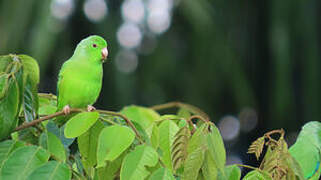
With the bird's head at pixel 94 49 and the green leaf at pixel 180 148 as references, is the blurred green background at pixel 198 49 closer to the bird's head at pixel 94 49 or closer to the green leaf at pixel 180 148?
the bird's head at pixel 94 49

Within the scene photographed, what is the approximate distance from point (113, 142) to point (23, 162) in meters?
0.17

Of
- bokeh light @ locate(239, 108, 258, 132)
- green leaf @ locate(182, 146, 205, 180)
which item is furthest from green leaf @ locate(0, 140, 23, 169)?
bokeh light @ locate(239, 108, 258, 132)

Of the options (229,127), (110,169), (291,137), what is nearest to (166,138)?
(110,169)

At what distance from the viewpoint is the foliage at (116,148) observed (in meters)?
0.95

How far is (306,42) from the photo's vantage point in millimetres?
4508

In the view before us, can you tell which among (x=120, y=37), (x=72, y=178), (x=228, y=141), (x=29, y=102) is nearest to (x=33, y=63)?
(x=29, y=102)

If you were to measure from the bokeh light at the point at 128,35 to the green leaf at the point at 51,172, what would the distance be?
11.1 ft

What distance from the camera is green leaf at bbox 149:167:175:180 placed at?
0.94 meters

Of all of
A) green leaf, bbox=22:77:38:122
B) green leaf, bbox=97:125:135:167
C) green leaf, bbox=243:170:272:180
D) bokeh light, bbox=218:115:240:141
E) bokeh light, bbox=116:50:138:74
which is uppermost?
green leaf, bbox=22:77:38:122

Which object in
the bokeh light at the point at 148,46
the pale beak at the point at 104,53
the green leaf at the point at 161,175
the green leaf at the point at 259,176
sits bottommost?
the bokeh light at the point at 148,46

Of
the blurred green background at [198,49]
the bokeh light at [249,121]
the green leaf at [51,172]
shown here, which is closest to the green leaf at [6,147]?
the green leaf at [51,172]

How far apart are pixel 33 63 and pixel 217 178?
1.54 feet

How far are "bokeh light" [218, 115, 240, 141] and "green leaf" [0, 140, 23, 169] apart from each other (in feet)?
15.0

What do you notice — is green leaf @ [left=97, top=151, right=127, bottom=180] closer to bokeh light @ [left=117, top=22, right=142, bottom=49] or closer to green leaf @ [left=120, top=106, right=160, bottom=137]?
green leaf @ [left=120, top=106, right=160, bottom=137]
